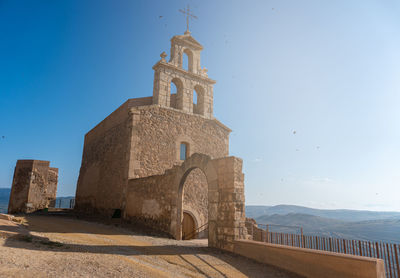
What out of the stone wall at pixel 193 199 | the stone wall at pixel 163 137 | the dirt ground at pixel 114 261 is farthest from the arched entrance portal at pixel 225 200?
the stone wall at pixel 163 137

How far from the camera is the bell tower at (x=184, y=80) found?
14.6 meters

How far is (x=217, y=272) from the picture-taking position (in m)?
5.11

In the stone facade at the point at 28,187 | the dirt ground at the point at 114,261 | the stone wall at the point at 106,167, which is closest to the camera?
the dirt ground at the point at 114,261

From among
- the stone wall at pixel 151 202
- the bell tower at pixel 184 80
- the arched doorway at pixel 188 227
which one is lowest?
the arched doorway at pixel 188 227

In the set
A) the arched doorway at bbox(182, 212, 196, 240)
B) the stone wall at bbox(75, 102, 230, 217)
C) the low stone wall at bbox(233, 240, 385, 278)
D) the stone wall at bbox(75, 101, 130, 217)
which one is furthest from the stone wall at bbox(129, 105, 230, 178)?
the low stone wall at bbox(233, 240, 385, 278)

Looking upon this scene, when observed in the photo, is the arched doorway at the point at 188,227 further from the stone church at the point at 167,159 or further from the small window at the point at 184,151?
the small window at the point at 184,151

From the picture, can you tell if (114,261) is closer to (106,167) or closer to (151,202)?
(151,202)

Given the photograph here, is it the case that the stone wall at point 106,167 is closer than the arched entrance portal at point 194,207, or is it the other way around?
the arched entrance portal at point 194,207

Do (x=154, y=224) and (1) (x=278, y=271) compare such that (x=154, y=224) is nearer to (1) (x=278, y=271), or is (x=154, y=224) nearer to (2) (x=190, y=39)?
(1) (x=278, y=271)

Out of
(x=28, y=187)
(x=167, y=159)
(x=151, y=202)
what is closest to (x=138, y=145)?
(x=167, y=159)

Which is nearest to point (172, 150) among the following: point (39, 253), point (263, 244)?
point (263, 244)

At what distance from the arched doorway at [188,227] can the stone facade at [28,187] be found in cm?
1080

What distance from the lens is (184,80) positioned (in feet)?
50.4

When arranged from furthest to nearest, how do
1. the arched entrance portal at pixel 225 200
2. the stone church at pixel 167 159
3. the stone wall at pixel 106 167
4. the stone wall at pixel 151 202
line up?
1. the stone wall at pixel 106 167
2. the stone wall at pixel 151 202
3. the stone church at pixel 167 159
4. the arched entrance portal at pixel 225 200
